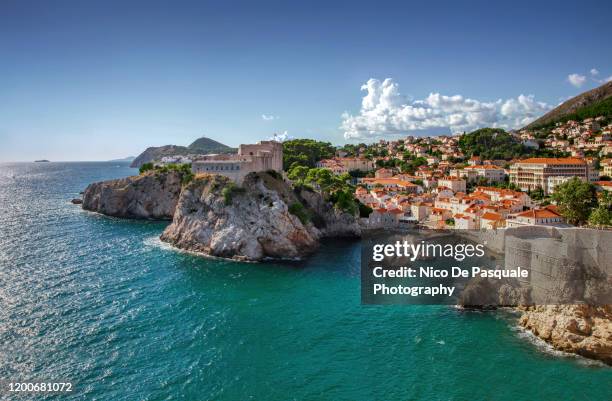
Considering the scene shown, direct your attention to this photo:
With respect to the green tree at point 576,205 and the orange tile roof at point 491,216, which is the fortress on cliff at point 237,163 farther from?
the green tree at point 576,205

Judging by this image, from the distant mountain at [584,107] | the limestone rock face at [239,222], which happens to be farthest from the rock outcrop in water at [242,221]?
the distant mountain at [584,107]

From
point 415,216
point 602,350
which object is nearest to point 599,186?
point 415,216

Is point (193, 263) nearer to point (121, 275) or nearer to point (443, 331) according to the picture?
point (121, 275)

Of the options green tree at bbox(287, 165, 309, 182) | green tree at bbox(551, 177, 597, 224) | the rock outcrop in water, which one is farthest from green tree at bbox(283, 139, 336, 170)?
green tree at bbox(551, 177, 597, 224)

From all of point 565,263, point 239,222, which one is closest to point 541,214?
point 565,263

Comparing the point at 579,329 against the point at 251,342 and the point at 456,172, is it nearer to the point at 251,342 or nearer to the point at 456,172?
the point at 251,342

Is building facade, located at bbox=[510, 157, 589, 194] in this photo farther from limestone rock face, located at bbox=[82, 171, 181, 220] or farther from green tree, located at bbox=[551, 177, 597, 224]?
limestone rock face, located at bbox=[82, 171, 181, 220]
